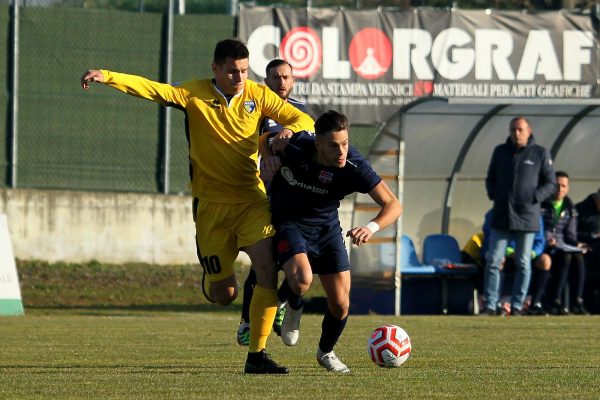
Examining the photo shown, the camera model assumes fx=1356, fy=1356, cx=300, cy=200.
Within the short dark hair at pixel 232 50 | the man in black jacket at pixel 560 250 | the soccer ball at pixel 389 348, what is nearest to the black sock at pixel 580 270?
the man in black jacket at pixel 560 250

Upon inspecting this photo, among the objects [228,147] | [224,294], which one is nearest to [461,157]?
[224,294]

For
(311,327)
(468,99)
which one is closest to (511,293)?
(468,99)

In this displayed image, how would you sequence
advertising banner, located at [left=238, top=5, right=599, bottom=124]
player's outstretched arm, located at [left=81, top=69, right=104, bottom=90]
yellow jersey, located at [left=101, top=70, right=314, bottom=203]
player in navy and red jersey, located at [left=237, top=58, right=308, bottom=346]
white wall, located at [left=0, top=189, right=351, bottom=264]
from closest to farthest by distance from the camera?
player's outstretched arm, located at [left=81, top=69, right=104, bottom=90] < yellow jersey, located at [left=101, top=70, right=314, bottom=203] < player in navy and red jersey, located at [left=237, top=58, right=308, bottom=346] < white wall, located at [left=0, top=189, right=351, bottom=264] < advertising banner, located at [left=238, top=5, right=599, bottom=124]

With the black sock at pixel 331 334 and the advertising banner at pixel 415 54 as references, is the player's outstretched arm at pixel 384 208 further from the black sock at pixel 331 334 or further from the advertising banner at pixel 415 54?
the advertising banner at pixel 415 54

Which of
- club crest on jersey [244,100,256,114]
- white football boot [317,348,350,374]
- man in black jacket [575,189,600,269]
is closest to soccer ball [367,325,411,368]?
white football boot [317,348,350,374]

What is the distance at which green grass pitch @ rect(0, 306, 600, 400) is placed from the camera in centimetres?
743

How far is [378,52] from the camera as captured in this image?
2283 centimetres

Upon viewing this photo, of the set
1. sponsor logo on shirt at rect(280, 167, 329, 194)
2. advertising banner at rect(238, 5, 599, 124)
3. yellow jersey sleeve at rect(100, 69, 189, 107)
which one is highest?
advertising banner at rect(238, 5, 599, 124)

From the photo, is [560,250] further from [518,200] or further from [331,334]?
[331,334]

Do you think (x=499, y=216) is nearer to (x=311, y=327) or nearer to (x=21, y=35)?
(x=311, y=327)

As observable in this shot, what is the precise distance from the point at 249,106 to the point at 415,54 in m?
14.1

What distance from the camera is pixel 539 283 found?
16922 mm

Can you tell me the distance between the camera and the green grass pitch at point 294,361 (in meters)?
7.43

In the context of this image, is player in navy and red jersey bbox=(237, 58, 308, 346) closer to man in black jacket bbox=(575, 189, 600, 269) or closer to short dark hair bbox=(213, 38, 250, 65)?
short dark hair bbox=(213, 38, 250, 65)
